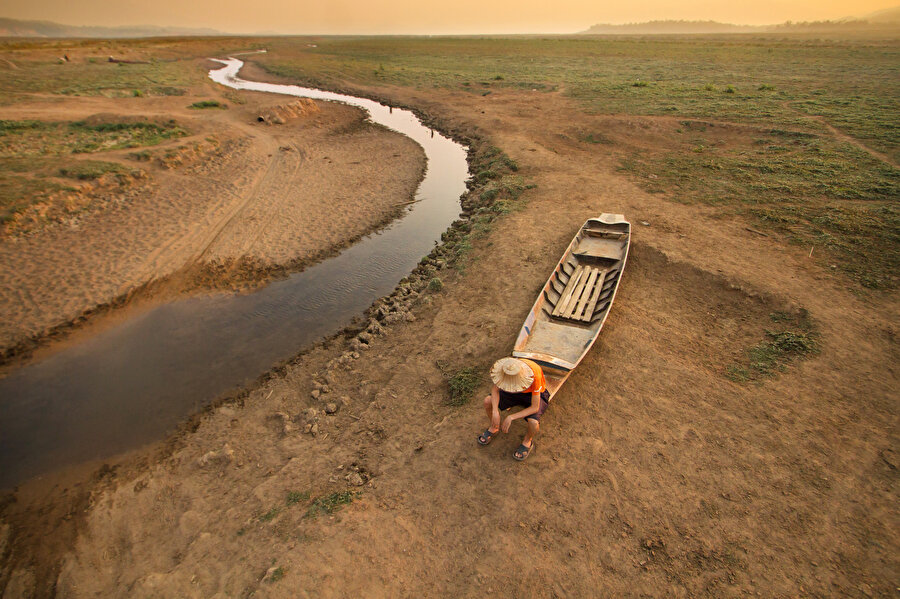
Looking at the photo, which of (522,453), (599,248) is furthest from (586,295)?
(522,453)

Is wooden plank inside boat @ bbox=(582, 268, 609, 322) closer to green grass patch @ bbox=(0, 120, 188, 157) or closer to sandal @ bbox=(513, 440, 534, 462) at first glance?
sandal @ bbox=(513, 440, 534, 462)

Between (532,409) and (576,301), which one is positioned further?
(576,301)

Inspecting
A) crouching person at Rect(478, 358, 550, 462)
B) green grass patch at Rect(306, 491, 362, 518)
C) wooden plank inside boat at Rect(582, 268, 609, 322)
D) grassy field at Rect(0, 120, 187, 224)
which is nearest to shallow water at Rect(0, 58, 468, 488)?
green grass patch at Rect(306, 491, 362, 518)

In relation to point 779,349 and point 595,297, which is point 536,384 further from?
point 779,349

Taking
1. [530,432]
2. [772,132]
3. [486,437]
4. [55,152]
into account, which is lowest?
[486,437]

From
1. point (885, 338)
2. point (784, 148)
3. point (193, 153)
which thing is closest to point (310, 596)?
point (885, 338)

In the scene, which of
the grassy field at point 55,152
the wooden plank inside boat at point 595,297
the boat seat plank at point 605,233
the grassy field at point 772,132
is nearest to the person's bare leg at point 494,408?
the wooden plank inside boat at point 595,297

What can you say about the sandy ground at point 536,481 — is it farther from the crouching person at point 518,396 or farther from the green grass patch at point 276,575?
the crouching person at point 518,396
